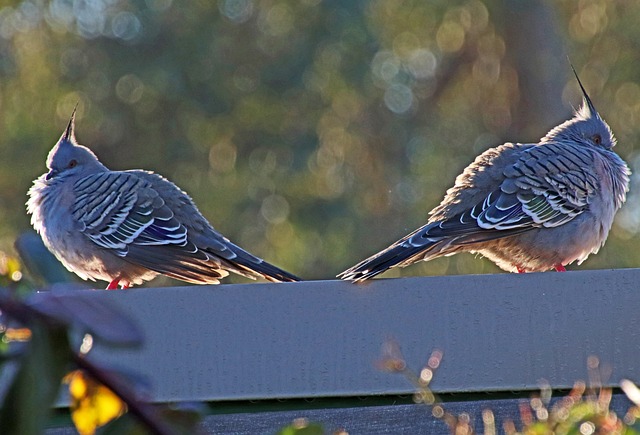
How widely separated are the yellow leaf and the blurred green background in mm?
11917

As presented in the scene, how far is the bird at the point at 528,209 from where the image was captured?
486 cm

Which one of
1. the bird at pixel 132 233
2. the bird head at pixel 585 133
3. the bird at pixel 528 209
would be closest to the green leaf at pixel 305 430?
the bird at pixel 528 209

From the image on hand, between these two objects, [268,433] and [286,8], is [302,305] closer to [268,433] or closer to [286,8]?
[268,433]

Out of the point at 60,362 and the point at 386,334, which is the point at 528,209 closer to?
the point at 386,334

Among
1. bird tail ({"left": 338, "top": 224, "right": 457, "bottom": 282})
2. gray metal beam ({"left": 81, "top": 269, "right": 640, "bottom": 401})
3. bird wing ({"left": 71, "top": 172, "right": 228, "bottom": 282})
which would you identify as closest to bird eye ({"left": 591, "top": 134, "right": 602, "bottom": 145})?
bird tail ({"left": 338, "top": 224, "right": 457, "bottom": 282})

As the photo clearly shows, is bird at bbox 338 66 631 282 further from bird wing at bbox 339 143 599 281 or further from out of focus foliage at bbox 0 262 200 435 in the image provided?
out of focus foliage at bbox 0 262 200 435

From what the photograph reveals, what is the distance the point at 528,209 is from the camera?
4.96m

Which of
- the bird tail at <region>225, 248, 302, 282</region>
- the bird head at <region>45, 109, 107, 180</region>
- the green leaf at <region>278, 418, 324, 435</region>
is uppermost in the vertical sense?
the green leaf at <region>278, 418, 324, 435</region>

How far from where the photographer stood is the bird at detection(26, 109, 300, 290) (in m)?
5.25

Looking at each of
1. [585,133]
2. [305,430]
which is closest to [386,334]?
[305,430]

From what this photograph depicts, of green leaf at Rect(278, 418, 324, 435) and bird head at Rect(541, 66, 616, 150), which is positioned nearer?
green leaf at Rect(278, 418, 324, 435)

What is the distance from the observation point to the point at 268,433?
2.63 meters

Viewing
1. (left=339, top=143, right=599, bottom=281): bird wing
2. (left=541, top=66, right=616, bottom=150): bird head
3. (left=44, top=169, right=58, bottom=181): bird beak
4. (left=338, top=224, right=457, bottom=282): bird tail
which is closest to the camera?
(left=338, top=224, right=457, bottom=282): bird tail

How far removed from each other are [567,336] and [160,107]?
37.6ft
